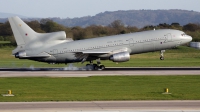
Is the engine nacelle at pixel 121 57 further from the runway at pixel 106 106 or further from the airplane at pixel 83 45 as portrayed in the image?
the runway at pixel 106 106

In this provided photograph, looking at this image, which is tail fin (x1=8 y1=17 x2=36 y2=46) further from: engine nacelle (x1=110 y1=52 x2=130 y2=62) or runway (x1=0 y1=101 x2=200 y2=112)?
runway (x1=0 y1=101 x2=200 y2=112)

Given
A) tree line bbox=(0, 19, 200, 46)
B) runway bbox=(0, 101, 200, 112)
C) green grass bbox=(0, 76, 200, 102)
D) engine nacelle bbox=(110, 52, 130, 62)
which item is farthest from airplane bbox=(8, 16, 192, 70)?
tree line bbox=(0, 19, 200, 46)

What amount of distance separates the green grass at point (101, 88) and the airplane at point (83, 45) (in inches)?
403

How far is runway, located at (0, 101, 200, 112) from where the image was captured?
25.1 m

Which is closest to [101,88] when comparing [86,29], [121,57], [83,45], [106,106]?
[106,106]

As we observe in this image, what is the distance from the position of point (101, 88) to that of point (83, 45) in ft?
66.3

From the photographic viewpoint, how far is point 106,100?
28938 mm

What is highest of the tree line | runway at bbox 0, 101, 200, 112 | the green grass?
the tree line

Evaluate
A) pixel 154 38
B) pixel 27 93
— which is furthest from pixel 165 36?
pixel 27 93

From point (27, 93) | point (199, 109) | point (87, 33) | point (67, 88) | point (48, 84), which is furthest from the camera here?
point (87, 33)

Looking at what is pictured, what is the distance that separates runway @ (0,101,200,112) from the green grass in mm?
1817

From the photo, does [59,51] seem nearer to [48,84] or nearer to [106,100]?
[48,84]

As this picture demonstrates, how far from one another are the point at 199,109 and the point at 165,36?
102ft

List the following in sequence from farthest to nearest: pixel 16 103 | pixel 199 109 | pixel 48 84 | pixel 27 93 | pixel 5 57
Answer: pixel 5 57 → pixel 48 84 → pixel 27 93 → pixel 16 103 → pixel 199 109
